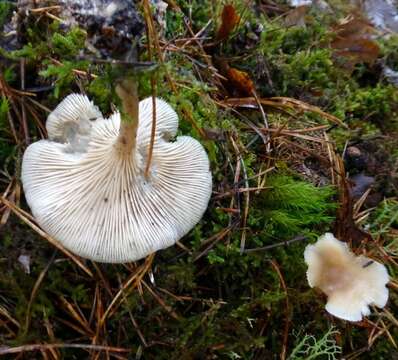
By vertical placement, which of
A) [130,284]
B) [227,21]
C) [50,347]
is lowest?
[50,347]

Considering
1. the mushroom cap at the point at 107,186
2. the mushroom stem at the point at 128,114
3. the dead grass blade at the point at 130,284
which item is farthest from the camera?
the dead grass blade at the point at 130,284

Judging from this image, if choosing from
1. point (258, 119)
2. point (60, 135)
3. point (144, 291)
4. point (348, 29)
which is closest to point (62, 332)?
point (144, 291)

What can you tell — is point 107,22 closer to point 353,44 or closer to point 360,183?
point 360,183

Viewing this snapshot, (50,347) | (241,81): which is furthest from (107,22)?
(50,347)

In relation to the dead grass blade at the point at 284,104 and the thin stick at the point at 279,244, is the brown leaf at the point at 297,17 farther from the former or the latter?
the thin stick at the point at 279,244

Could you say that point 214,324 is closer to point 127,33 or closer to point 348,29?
point 127,33

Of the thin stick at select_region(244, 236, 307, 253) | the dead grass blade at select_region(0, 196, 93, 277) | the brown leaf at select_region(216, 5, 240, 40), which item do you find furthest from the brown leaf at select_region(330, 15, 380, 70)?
the dead grass blade at select_region(0, 196, 93, 277)

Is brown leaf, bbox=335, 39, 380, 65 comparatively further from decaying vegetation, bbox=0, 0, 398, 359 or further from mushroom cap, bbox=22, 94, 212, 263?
mushroom cap, bbox=22, 94, 212, 263

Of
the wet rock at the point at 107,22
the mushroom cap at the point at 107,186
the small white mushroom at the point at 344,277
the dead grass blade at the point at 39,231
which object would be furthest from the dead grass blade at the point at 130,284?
the wet rock at the point at 107,22
